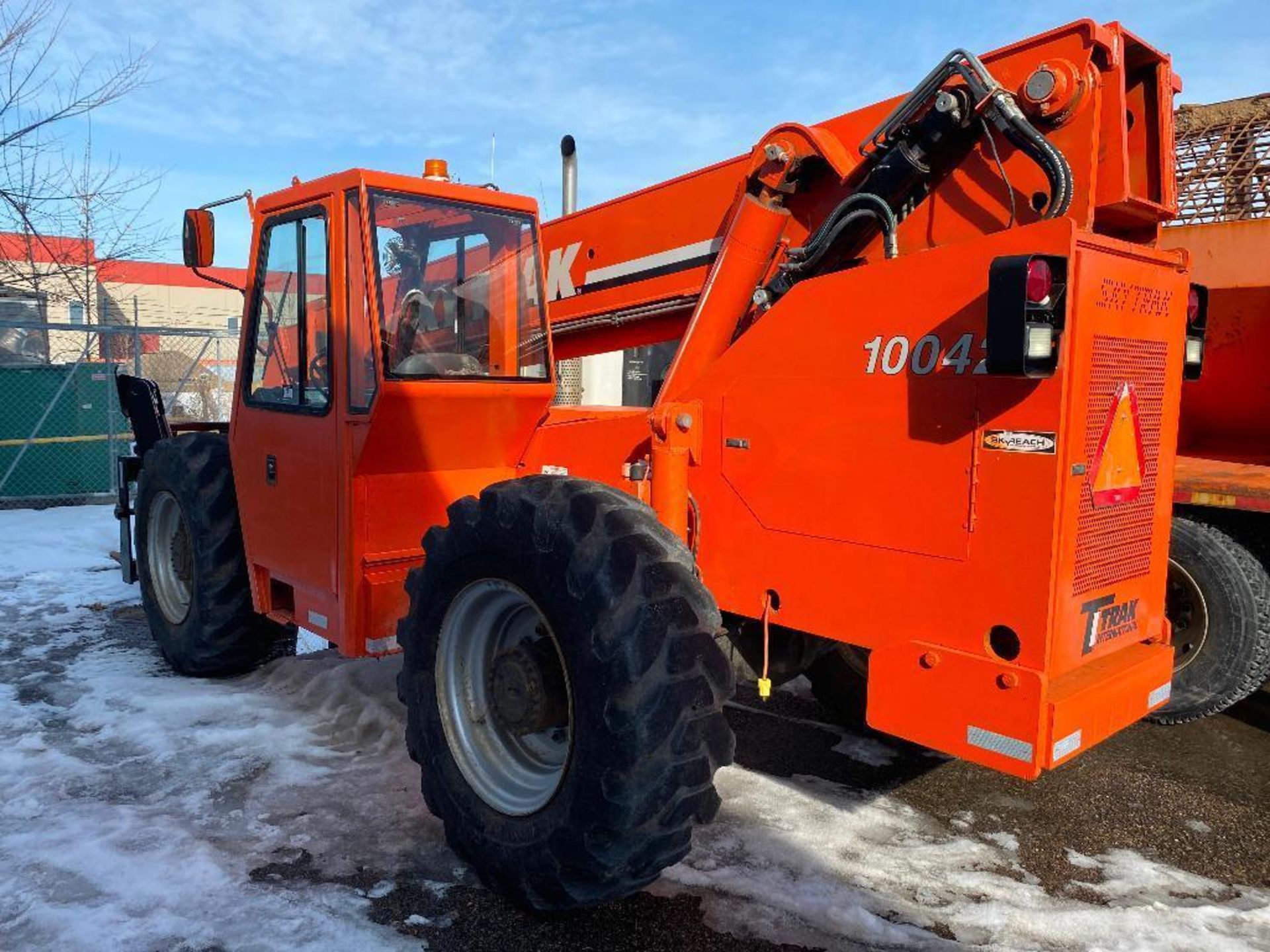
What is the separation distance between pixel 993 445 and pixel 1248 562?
10.2ft

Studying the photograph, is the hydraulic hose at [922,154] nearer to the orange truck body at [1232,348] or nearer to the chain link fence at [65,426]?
the orange truck body at [1232,348]

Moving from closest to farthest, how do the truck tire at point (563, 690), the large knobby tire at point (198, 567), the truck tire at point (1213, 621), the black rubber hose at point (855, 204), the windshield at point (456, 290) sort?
the truck tire at point (563, 690), the black rubber hose at point (855, 204), the windshield at point (456, 290), the truck tire at point (1213, 621), the large knobby tire at point (198, 567)

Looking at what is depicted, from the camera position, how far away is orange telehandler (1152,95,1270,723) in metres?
4.70

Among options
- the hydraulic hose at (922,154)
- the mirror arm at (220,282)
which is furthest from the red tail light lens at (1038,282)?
the mirror arm at (220,282)

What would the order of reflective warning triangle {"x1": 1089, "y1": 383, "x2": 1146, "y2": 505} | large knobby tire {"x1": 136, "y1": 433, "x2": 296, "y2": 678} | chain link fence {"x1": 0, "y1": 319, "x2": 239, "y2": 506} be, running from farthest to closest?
chain link fence {"x1": 0, "y1": 319, "x2": 239, "y2": 506} < large knobby tire {"x1": 136, "y1": 433, "x2": 296, "y2": 678} < reflective warning triangle {"x1": 1089, "y1": 383, "x2": 1146, "y2": 505}

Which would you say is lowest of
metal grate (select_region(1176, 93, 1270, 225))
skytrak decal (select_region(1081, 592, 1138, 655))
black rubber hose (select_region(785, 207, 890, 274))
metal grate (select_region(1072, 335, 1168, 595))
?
skytrak decal (select_region(1081, 592, 1138, 655))

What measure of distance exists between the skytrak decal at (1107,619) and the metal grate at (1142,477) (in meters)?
0.06

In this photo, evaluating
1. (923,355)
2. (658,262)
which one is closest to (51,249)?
(658,262)

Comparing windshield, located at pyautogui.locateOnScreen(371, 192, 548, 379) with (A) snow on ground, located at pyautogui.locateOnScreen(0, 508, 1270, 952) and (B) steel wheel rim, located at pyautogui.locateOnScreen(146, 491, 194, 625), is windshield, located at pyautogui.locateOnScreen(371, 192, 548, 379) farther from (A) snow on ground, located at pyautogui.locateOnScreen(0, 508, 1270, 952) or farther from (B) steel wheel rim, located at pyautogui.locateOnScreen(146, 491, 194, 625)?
(B) steel wheel rim, located at pyautogui.locateOnScreen(146, 491, 194, 625)

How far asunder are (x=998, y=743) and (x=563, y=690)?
1346 mm

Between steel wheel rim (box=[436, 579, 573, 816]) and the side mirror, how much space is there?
2569 mm

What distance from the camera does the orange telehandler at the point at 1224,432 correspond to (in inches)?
185

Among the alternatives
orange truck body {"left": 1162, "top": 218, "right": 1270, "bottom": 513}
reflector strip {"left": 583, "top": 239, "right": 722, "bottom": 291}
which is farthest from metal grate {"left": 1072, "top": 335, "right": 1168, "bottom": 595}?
orange truck body {"left": 1162, "top": 218, "right": 1270, "bottom": 513}

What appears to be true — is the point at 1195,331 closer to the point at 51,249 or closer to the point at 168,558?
the point at 168,558
